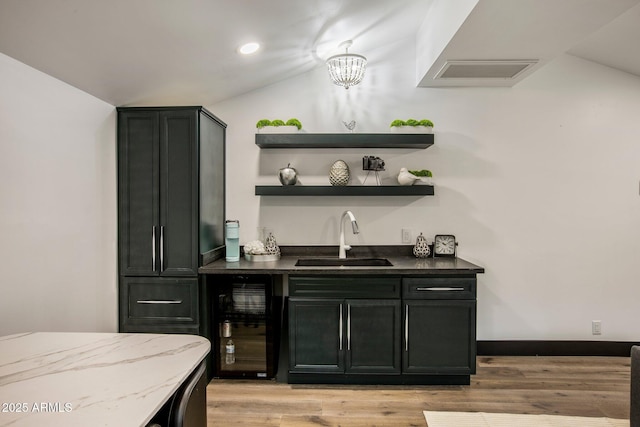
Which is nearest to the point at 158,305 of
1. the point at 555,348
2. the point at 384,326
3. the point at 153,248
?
the point at 153,248

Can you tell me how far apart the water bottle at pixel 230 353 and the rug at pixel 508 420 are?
145 cm

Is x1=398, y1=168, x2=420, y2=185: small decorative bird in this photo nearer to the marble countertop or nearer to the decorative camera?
the decorative camera

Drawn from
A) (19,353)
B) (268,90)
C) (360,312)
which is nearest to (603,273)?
(360,312)

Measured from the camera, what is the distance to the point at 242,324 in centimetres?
322

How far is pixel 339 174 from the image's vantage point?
11.5ft

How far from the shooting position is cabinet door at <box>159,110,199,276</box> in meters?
3.06

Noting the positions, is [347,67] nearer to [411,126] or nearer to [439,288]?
[411,126]

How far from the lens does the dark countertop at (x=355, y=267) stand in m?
3.02

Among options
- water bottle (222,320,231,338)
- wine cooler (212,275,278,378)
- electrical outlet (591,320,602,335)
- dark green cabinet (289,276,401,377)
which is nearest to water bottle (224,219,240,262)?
wine cooler (212,275,278,378)

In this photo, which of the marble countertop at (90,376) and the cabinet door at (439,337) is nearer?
the marble countertop at (90,376)

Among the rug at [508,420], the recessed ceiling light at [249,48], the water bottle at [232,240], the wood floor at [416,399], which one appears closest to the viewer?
the rug at [508,420]

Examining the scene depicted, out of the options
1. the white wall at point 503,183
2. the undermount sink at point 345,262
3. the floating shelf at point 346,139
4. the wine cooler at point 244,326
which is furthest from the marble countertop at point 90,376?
the white wall at point 503,183

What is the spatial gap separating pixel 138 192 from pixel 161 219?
26cm

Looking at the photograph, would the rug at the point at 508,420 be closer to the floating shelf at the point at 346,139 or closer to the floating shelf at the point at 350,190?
the floating shelf at the point at 350,190
